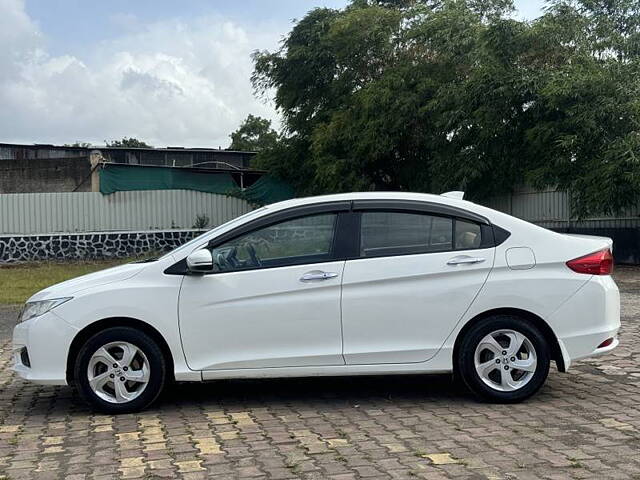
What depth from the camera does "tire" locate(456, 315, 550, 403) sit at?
18.7 ft

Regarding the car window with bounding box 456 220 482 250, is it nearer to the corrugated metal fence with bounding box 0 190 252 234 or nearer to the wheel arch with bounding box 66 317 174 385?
the wheel arch with bounding box 66 317 174 385

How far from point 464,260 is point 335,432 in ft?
5.49

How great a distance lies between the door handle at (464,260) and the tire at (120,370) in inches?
92.7

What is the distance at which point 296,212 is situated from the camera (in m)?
5.92

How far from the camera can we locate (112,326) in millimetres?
5652

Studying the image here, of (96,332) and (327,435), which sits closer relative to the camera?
(327,435)

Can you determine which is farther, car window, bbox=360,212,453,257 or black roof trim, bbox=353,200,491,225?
black roof trim, bbox=353,200,491,225

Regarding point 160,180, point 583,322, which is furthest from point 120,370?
point 160,180

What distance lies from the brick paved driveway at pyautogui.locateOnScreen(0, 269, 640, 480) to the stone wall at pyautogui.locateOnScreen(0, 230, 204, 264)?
18.1 m

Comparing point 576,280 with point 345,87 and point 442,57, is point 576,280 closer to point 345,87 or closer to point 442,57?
point 442,57

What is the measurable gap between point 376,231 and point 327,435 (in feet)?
5.45

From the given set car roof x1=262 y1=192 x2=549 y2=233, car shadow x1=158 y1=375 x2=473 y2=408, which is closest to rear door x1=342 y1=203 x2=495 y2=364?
car roof x1=262 y1=192 x2=549 y2=233

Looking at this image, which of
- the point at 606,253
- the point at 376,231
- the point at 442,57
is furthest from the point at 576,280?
the point at 442,57

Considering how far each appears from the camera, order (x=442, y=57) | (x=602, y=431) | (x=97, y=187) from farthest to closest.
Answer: (x=97, y=187)
(x=442, y=57)
(x=602, y=431)
